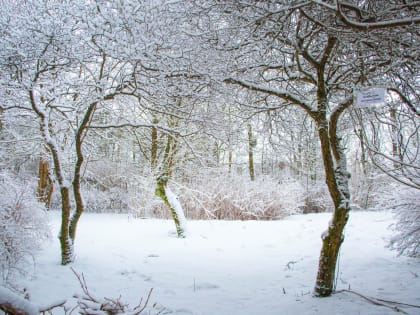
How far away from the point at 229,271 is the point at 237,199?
5891 millimetres

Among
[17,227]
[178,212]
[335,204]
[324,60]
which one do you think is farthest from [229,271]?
[324,60]

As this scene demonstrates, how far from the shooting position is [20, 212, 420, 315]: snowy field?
343cm

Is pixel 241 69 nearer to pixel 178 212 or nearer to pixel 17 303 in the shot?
pixel 17 303

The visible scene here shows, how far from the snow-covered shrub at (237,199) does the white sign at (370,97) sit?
8149 millimetres

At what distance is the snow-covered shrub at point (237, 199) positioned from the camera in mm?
10836

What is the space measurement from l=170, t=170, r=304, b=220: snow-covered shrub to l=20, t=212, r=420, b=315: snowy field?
99.9 inches

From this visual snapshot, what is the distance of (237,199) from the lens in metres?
10.9

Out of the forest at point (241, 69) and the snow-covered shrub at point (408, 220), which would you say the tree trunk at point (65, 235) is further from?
the snow-covered shrub at point (408, 220)

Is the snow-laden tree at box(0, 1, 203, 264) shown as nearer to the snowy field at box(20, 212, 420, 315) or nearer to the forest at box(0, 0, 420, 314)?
the forest at box(0, 0, 420, 314)

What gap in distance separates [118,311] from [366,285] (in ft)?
10.9

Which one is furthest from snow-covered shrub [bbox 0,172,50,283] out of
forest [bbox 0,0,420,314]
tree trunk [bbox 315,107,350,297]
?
tree trunk [bbox 315,107,350,297]

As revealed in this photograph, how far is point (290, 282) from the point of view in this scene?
175 inches

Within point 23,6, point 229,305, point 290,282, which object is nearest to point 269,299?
point 229,305

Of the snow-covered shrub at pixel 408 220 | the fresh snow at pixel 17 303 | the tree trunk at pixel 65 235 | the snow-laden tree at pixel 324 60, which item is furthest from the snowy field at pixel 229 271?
the fresh snow at pixel 17 303
